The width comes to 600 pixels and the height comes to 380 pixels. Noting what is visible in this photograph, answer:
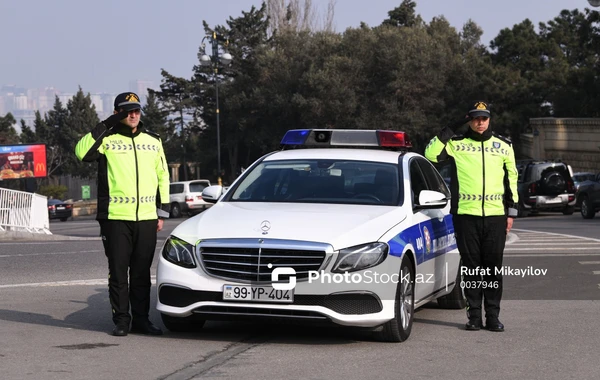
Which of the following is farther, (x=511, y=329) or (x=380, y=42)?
(x=380, y=42)

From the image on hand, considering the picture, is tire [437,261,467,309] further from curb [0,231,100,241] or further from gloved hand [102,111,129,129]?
curb [0,231,100,241]

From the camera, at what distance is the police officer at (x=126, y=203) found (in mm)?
8516

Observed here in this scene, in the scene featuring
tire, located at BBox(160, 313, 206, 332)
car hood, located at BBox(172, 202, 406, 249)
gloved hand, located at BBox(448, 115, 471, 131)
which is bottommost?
tire, located at BBox(160, 313, 206, 332)

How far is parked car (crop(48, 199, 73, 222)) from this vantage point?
59.1 m

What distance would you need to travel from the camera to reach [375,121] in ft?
A: 209

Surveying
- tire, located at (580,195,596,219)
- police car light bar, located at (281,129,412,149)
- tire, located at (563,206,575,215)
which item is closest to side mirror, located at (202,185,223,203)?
police car light bar, located at (281,129,412,149)

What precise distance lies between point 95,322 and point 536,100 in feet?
190

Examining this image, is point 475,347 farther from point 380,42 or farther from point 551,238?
point 380,42

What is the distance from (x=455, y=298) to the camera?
10430 millimetres

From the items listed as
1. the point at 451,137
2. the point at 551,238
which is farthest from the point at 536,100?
the point at 451,137

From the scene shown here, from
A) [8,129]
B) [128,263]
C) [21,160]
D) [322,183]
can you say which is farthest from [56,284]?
[8,129]

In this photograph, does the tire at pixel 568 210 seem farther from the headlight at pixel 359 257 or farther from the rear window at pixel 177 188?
the headlight at pixel 359 257

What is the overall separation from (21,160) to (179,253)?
64.7 m

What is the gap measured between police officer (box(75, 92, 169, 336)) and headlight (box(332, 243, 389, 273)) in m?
1.66
